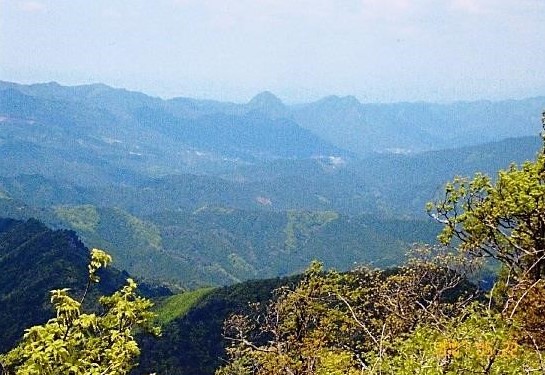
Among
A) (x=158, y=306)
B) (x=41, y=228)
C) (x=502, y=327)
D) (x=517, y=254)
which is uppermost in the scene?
(x=502, y=327)

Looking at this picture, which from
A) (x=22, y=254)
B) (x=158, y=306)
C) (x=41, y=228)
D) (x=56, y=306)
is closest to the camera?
(x=56, y=306)

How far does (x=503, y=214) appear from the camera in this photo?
27.7 m

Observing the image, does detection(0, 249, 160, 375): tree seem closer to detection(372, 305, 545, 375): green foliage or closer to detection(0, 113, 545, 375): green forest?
detection(0, 113, 545, 375): green forest

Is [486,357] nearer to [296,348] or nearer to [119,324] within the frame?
[119,324]

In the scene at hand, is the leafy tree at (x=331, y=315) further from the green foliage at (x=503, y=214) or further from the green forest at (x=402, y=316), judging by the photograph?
the green foliage at (x=503, y=214)

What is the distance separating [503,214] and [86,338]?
21346 millimetres

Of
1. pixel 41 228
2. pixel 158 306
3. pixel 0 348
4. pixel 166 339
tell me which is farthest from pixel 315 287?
pixel 41 228

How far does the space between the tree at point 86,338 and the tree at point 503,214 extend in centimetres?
1863

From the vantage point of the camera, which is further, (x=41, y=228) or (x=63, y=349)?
(x=41, y=228)

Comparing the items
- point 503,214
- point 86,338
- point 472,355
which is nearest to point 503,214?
point 503,214

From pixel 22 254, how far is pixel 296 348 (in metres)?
170

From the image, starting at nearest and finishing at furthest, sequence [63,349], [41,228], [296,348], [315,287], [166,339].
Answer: [63,349] → [296,348] → [315,287] → [166,339] → [41,228]

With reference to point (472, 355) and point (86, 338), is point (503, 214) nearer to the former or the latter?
point (472, 355)

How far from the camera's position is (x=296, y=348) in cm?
3048
